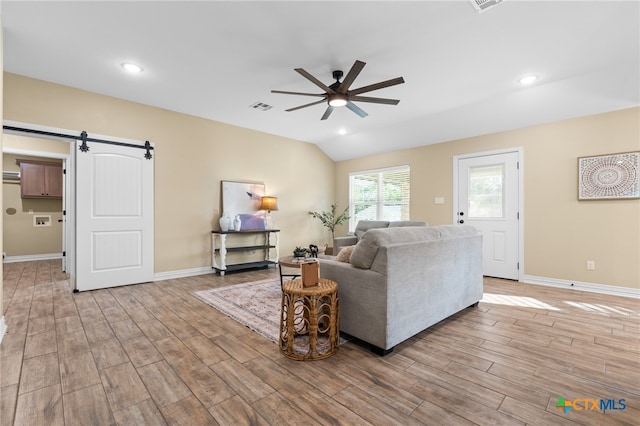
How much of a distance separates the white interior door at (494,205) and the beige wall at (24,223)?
353 inches

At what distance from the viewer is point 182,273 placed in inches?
189

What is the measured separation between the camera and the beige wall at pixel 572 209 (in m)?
3.77

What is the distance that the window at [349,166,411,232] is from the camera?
6.18 meters

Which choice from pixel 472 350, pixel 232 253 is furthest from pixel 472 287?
pixel 232 253

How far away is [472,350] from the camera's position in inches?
88.4

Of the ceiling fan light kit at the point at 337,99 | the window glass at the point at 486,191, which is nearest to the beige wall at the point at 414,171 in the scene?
the window glass at the point at 486,191

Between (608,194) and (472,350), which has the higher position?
(608,194)

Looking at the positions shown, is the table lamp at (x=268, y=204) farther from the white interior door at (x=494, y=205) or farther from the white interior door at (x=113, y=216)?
the white interior door at (x=494, y=205)

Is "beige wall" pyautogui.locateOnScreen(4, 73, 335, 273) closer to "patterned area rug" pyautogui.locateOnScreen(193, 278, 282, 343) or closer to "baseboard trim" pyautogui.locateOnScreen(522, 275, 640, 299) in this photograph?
"patterned area rug" pyautogui.locateOnScreen(193, 278, 282, 343)

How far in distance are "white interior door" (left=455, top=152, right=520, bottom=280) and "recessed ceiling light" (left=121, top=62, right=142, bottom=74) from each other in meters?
5.08

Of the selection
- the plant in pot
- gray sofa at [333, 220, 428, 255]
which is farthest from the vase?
the plant in pot

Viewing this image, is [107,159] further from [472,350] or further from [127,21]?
[472,350]

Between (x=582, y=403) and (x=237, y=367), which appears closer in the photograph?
(x=582, y=403)

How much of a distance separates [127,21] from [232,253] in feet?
12.5
